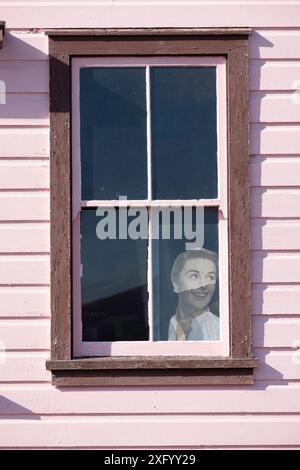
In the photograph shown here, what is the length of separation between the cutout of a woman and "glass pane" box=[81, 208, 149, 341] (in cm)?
20

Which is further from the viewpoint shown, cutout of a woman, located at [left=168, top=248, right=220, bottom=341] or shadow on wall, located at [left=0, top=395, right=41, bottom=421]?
cutout of a woman, located at [left=168, top=248, right=220, bottom=341]

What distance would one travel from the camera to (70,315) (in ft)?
21.9

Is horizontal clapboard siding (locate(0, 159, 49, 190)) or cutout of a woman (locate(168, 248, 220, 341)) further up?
horizontal clapboard siding (locate(0, 159, 49, 190))

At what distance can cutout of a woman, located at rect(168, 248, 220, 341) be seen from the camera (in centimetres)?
680

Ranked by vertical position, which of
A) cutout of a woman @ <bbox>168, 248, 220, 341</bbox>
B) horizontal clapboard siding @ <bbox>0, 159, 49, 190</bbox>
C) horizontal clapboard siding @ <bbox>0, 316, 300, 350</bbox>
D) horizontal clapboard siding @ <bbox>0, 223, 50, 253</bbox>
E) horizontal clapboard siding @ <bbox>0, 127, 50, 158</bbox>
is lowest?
horizontal clapboard siding @ <bbox>0, 316, 300, 350</bbox>

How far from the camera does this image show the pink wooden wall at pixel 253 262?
6.68 m

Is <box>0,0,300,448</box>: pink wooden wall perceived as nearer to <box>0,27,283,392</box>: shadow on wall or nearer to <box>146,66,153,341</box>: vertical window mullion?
<box>0,27,283,392</box>: shadow on wall

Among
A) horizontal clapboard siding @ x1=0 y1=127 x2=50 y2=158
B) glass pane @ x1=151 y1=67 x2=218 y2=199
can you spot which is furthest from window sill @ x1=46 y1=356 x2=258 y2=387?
horizontal clapboard siding @ x1=0 y1=127 x2=50 y2=158

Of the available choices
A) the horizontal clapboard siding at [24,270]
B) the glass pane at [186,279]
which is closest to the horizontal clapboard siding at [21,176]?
the horizontal clapboard siding at [24,270]

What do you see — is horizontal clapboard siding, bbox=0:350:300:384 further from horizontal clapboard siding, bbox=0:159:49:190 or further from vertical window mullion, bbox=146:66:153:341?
horizontal clapboard siding, bbox=0:159:49:190
